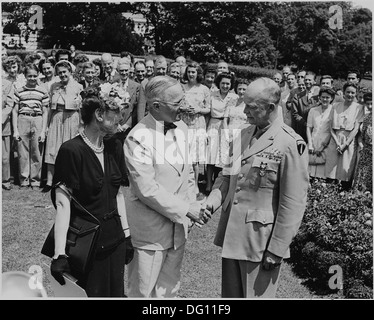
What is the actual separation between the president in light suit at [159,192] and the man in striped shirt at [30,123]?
2491 mm

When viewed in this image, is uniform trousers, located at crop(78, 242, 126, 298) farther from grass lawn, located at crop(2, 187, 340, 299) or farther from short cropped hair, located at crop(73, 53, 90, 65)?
short cropped hair, located at crop(73, 53, 90, 65)

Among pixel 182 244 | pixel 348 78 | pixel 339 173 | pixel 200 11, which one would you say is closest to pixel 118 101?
pixel 182 244

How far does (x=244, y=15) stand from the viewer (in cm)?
425

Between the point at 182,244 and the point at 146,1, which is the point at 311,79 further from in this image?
the point at 182,244

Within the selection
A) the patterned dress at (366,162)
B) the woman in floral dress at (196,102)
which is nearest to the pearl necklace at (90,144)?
the woman in floral dress at (196,102)

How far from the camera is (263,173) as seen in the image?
3.17 metres

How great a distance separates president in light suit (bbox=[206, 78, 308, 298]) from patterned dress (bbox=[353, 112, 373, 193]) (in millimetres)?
2723

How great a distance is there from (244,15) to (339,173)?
2.56 m

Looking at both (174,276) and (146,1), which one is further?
(146,1)

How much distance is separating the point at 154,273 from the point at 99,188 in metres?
0.63

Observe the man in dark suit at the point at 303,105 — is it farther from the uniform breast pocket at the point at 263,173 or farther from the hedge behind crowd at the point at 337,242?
the uniform breast pocket at the point at 263,173

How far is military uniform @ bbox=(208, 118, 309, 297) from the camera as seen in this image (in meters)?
3.12

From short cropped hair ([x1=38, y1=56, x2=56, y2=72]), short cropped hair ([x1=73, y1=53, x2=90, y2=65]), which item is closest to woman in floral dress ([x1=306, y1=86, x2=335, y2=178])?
short cropped hair ([x1=73, y1=53, x2=90, y2=65])

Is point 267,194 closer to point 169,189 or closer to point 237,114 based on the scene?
point 169,189
